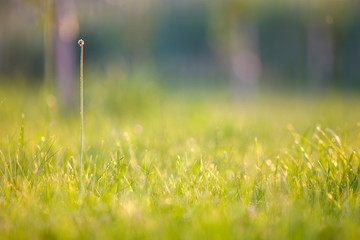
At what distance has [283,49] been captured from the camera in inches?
869

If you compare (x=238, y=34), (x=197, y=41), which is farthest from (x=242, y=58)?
(x=197, y=41)

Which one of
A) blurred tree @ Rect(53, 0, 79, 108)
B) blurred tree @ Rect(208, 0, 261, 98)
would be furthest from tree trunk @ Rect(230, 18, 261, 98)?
blurred tree @ Rect(53, 0, 79, 108)

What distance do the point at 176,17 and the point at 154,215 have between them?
24.8 metres

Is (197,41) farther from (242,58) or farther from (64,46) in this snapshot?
(64,46)

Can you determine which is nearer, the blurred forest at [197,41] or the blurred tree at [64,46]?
the blurred tree at [64,46]

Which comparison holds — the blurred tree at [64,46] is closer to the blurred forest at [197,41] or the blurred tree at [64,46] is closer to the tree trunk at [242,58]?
the blurred forest at [197,41]

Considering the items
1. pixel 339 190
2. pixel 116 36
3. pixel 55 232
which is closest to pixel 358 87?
pixel 116 36

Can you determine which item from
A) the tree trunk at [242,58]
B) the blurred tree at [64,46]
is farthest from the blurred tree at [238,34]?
the blurred tree at [64,46]

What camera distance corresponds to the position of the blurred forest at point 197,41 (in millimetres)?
6461

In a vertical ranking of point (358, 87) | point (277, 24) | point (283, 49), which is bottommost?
point (358, 87)

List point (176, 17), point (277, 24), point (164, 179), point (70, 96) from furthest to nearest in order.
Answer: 1. point (176, 17)
2. point (277, 24)
3. point (70, 96)
4. point (164, 179)

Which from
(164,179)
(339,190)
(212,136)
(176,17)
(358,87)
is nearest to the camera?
(339,190)

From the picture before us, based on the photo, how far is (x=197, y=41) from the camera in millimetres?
24281

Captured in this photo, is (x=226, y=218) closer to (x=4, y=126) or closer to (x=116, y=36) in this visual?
(x=4, y=126)
